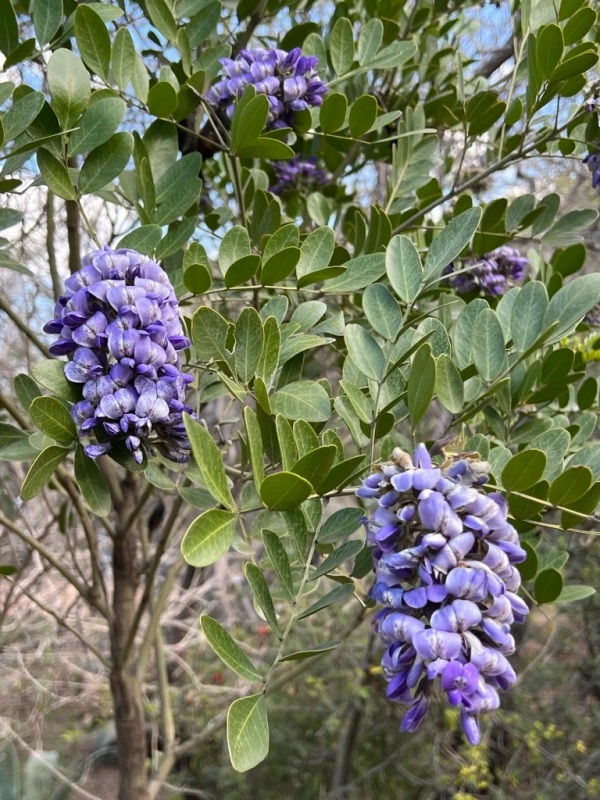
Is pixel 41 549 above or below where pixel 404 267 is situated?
below

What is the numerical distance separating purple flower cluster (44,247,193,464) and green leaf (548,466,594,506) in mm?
340

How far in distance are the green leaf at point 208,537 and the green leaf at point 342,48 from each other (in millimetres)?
789

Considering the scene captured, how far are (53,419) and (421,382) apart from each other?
33 centimetres

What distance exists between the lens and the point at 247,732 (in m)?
0.48

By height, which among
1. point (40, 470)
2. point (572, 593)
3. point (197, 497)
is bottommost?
point (572, 593)

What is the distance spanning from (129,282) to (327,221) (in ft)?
1.85

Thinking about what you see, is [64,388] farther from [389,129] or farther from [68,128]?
[389,129]

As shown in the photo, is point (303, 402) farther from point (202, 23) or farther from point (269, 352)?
point (202, 23)

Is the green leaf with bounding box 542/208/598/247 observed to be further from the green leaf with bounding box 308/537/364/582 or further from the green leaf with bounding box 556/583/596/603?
the green leaf with bounding box 308/537/364/582

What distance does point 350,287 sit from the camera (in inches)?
30.4

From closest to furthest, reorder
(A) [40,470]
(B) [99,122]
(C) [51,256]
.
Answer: (A) [40,470]
(B) [99,122]
(C) [51,256]

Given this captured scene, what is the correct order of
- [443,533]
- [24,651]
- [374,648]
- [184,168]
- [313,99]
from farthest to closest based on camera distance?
[24,651] < [374,648] < [313,99] < [184,168] < [443,533]

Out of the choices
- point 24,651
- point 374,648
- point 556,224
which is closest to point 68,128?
point 556,224

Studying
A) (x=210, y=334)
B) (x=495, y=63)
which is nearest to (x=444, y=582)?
(x=210, y=334)
